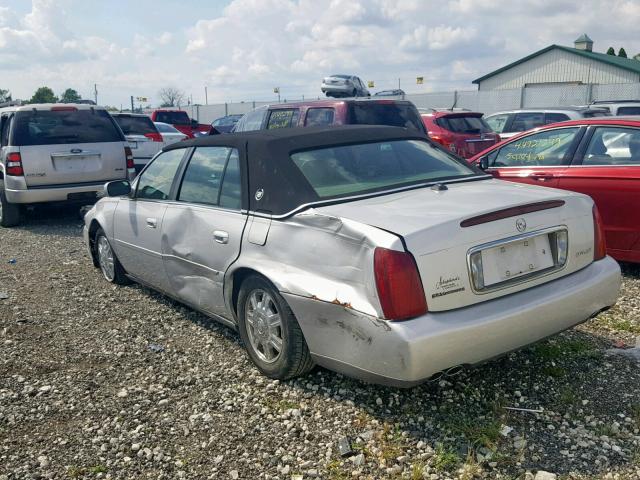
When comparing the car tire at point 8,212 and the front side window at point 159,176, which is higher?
the front side window at point 159,176

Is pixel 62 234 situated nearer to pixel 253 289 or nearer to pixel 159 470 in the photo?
pixel 253 289

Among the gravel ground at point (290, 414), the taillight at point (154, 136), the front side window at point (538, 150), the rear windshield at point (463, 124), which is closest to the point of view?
the gravel ground at point (290, 414)

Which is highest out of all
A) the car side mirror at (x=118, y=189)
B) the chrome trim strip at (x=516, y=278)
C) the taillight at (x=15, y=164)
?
the taillight at (x=15, y=164)

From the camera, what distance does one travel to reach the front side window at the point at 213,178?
13.7 ft

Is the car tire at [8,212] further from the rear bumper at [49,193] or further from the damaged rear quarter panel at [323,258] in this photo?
the damaged rear quarter panel at [323,258]

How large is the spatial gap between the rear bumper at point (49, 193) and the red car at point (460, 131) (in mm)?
6019

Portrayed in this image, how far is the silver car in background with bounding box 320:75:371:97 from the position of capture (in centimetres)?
1770

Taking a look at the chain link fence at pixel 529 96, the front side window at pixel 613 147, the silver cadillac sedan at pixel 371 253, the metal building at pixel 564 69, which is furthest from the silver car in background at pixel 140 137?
the metal building at pixel 564 69

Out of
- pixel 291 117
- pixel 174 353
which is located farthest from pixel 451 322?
pixel 291 117

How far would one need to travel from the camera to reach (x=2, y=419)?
3.61m

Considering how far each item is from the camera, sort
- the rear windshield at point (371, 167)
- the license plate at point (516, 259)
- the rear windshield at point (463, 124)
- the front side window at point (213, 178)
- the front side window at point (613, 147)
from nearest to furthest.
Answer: the license plate at point (516, 259) < the rear windshield at point (371, 167) < the front side window at point (213, 178) < the front side window at point (613, 147) < the rear windshield at point (463, 124)

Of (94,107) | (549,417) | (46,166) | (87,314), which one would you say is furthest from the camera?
(94,107)

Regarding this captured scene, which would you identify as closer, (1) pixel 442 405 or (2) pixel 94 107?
(1) pixel 442 405

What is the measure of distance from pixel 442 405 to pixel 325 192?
1363 mm
